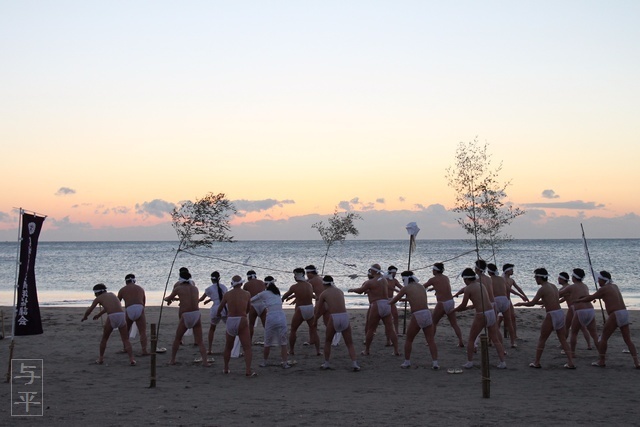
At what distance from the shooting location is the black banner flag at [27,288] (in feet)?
38.7

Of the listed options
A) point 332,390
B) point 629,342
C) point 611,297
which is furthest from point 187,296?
point 629,342

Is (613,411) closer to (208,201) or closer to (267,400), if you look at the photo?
(267,400)

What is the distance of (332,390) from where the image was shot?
1222 cm

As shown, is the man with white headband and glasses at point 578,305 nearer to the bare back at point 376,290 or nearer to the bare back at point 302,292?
the bare back at point 376,290

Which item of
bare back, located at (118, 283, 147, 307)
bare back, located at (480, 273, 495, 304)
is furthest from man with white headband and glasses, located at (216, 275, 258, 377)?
bare back, located at (480, 273, 495, 304)

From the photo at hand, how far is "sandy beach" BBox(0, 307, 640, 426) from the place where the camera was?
32.8 feet

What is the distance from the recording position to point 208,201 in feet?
57.4

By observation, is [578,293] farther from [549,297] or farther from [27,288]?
[27,288]

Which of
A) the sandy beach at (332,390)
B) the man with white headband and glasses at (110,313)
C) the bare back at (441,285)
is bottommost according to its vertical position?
the sandy beach at (332,390)

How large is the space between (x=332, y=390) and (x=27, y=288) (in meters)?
5.75

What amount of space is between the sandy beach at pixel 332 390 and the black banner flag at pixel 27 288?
1.16 m

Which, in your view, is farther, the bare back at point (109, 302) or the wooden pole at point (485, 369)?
the bare back at point (109, 302)

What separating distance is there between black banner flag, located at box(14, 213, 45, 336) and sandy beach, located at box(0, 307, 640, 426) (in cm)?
116

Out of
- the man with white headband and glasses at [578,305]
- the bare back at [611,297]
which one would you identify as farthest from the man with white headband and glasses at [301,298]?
the bare back at [611,297]
